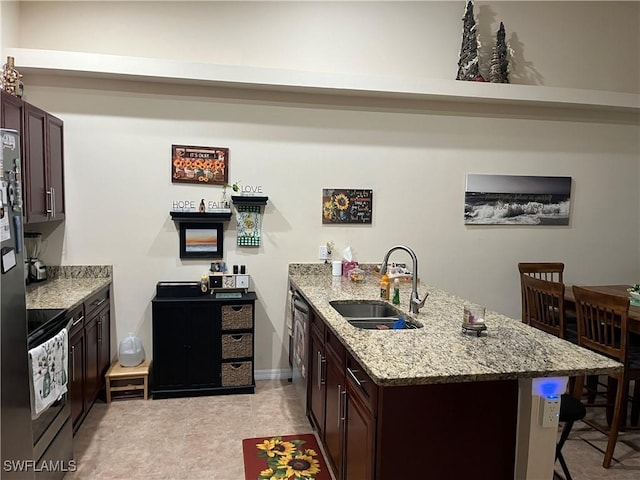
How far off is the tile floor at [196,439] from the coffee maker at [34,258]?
1.13 meters

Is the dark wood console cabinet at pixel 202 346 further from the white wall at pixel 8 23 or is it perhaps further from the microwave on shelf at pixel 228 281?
the white wall at pixel 8 23

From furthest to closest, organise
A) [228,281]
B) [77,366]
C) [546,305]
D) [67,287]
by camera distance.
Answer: [228,281], [546,305], [67,287], [77,366]

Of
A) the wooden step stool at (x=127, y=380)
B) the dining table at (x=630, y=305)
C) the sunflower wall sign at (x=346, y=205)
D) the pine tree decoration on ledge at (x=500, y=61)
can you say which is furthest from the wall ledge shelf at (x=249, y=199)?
the dining table at (x=630, y=305)

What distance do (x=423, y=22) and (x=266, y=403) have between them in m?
3.68

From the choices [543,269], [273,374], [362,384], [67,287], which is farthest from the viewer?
[543,269]

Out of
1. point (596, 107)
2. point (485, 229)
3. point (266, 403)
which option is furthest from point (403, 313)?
point (596, 107)

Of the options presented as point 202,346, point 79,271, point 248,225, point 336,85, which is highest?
point 336,85

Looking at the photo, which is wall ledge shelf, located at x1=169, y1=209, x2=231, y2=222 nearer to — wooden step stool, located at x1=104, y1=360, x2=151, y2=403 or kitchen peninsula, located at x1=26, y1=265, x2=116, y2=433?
kitchen peninsula, located at x1=26, y1=265, x2=116, y2=433

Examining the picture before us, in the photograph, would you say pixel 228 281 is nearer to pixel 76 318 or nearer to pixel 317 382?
pixel 76 318

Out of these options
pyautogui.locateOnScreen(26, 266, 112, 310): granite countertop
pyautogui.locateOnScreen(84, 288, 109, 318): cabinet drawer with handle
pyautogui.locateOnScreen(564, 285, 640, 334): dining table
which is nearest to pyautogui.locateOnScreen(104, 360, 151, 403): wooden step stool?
pyautogui.locateOnScreen(84, 288, 109, 318): cabinet drawer with handle

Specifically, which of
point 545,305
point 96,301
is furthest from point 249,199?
point 545,305

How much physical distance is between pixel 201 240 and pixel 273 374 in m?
1.40

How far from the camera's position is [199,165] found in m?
3.96

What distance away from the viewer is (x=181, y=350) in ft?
12.0
